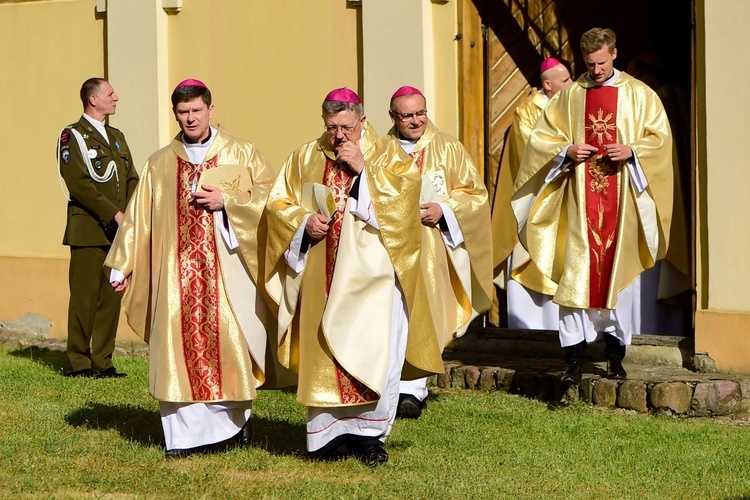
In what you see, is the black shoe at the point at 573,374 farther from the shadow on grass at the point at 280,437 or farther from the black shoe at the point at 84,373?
the black shoe at the point at 84,373

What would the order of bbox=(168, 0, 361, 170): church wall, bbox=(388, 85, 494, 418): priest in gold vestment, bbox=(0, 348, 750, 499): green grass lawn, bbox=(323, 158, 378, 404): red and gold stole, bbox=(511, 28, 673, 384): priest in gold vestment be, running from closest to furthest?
bbox=(0, 348, 750, 499): green grass lawn, bbox=(323, 158, 378, 404): red and gold stole, bbox=(388, 85, 494, 418): priest in gold vestment, bbox=(511, 28, 673, 384): priest in gold vestment, bbox=(168, 0, 361, 170): church wall

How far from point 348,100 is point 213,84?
473cm

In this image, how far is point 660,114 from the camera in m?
8.87

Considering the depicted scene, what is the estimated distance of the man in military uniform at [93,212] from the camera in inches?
407

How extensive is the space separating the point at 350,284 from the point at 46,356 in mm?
5286

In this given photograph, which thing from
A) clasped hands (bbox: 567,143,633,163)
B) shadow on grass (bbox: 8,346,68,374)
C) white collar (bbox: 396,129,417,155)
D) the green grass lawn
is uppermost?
white collar (bbox: 396,129,417,155)

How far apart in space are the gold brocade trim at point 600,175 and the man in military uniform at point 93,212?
11.4ft

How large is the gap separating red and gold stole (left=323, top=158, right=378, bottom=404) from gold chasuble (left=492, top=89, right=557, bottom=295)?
2.73 meters

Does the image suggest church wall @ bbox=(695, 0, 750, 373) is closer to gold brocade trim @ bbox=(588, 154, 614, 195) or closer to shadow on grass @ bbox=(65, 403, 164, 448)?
gold brocade trim @ bbox=(588, 154, 614, 195)

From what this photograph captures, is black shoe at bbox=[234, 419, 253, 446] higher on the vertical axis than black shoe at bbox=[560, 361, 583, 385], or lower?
lower

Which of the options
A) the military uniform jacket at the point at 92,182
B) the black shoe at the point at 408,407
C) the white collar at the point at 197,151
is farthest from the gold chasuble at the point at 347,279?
the military uniform jacket at the point at 92,182

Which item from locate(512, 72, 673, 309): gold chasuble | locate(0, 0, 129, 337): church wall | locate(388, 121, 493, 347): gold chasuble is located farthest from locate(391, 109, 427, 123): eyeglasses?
locate(0, 0, 129, 337): church wall

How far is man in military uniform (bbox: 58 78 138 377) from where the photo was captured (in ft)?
33.9

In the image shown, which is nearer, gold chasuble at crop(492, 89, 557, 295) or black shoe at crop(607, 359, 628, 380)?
black shoe at crop(607, 359, 628, 380)
